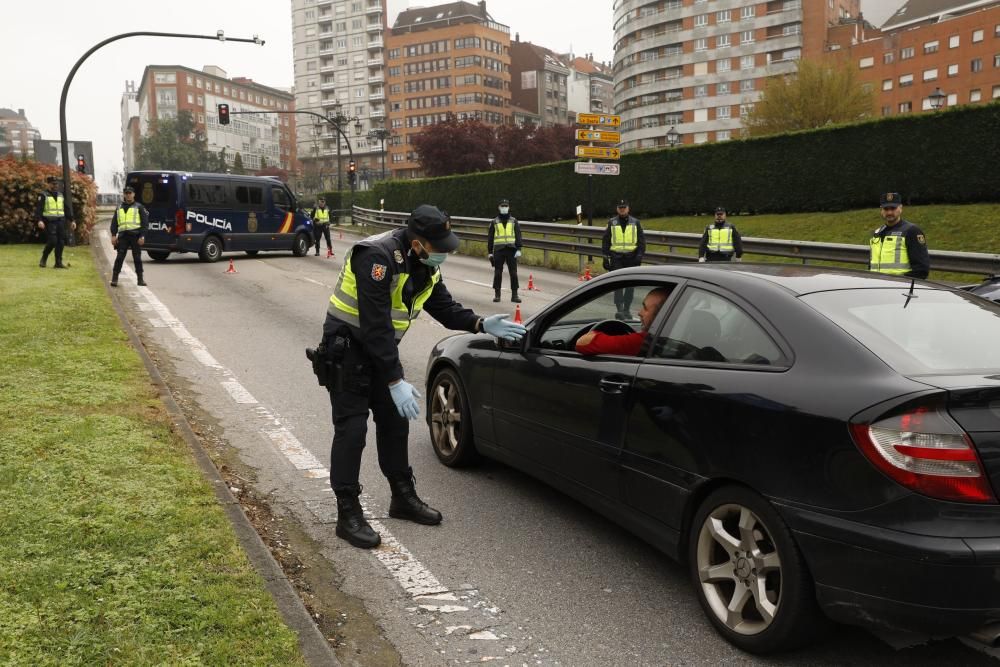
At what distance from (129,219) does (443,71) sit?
373 feet

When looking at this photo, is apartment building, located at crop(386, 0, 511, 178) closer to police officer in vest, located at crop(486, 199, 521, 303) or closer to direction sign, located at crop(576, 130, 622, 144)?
direction sign, located at crop(576, 130, 622, 144)

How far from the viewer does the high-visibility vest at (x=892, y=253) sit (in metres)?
9.59

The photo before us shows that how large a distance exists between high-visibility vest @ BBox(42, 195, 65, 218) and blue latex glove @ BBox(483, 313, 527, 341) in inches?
638

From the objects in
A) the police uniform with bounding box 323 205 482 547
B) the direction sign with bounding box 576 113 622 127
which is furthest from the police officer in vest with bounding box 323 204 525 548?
the direction sign with bounding box 576 113 622 127

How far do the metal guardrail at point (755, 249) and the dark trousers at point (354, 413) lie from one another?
913cm

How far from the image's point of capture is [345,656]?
10.5ft

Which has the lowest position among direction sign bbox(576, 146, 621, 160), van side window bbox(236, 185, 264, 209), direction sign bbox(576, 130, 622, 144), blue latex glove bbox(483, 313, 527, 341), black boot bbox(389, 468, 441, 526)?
black boot bbox(389, 468, 441, 526)

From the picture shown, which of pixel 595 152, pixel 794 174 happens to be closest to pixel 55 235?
pixel 595 152

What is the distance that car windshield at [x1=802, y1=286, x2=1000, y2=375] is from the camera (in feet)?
9.99

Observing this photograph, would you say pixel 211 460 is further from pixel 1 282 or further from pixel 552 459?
pixel 1 282

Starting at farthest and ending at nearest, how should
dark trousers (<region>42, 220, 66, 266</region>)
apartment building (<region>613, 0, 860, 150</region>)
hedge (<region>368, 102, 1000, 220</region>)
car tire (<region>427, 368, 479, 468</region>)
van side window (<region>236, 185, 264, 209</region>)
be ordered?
apartment building (<region>613, 0, 860, 150</region>)
van side window (<region>236, 185, 264, 209</region>)
hedge (<region>368, 102, 1000, 220</region>)
dark trousers (<region>42, 220, 66, 266</region>)
car tire (<region>427, 368, 479, 468</region>)

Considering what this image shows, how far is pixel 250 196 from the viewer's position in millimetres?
23984

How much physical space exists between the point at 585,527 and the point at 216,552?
6.00 ft

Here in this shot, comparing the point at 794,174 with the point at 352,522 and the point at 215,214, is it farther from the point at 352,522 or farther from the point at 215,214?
the point at 352,522
